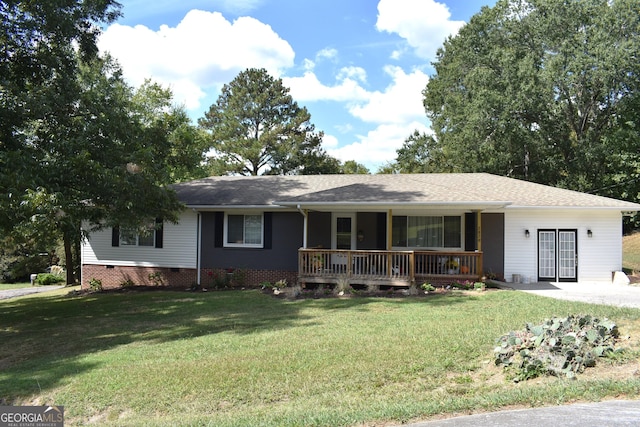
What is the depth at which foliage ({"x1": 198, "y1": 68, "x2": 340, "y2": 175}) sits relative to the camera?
36.2 m

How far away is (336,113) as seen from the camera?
26500 millimetres

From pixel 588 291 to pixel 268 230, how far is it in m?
9.86

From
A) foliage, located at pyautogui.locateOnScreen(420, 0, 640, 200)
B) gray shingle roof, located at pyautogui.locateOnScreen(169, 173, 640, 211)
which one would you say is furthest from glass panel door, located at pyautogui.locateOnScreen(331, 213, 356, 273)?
foliage, located at pyautogui.locateOnScreen(420, 0, 640, 200)

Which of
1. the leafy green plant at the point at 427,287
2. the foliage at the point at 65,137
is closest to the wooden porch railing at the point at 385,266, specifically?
the leafy green plant at the point at 427,287

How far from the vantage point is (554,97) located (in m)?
26.4

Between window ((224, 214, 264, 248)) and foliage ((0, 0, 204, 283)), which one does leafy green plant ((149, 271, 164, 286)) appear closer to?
window ((224, 214, 264, 248))

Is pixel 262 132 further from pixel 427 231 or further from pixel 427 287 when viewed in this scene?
pixel 427 287

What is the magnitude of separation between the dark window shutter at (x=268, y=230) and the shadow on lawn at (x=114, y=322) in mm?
2295

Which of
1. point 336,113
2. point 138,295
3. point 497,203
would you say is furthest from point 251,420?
point 336,113

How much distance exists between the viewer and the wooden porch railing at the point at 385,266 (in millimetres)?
13289

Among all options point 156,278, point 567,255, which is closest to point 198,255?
point 156,278

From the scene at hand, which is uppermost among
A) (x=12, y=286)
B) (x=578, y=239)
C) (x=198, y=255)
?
(x=578, y=239)

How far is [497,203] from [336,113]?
50.7ft

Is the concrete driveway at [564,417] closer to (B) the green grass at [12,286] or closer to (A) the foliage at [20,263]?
(B) the green grass at [12,286]
